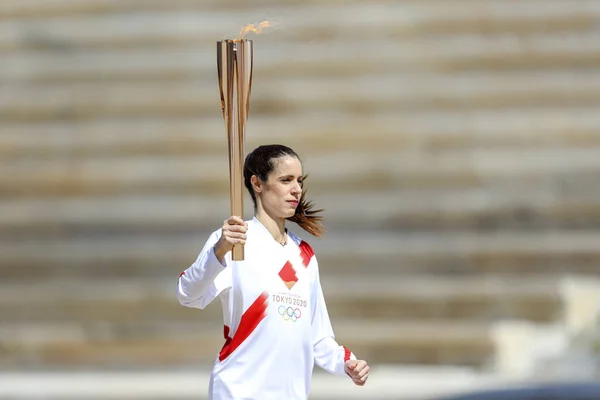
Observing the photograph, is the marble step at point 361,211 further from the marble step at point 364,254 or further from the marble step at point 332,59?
the marble step at point 332,59

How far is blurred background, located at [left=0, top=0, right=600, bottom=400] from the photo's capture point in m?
6.69

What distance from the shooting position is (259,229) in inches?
141

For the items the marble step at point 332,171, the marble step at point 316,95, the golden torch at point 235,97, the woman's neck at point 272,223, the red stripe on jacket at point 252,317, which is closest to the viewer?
the golden torch at point 235,97

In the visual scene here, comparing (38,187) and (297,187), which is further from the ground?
(38,187)

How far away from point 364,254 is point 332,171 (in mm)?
525

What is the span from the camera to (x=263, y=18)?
290 inches

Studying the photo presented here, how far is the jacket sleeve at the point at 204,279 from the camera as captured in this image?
3320 millimetres

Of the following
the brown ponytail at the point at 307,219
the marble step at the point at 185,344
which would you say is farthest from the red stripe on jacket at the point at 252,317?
the marble step at the point at 185,344

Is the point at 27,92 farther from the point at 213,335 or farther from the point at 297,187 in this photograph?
the point at 297,187

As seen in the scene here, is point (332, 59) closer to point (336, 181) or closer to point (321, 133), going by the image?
point (321, 133)

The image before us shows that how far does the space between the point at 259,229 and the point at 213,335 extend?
10.9 ft

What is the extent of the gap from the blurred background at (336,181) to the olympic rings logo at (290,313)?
10.1 ft

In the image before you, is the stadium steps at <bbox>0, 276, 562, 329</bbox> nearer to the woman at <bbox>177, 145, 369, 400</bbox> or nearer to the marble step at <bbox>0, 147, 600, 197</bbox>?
the marble step at <bbox>0, 147, 600, 197</bbox>

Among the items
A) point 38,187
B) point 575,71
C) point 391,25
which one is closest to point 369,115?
point 391,25
